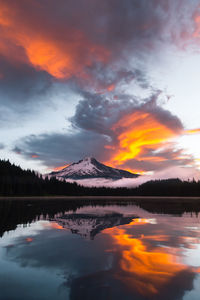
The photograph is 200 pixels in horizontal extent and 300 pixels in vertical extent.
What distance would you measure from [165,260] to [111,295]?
16.0ft

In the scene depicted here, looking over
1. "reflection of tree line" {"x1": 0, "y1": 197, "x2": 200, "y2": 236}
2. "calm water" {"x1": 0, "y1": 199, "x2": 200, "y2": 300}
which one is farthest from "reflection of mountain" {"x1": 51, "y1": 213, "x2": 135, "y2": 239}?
"reflection of tree line" {"x1": 0, "y1": 197, "x2": 200, "y2": 236}

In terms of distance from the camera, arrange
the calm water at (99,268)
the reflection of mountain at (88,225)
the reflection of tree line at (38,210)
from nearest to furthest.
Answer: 1. the calm water at (99,268)
2. the reflection of mountain at (88,225)
3. the reflection of tree line at (38,210)

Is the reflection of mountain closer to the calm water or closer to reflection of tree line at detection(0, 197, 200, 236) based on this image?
the calm water

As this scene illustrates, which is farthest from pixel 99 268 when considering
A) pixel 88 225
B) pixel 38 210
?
pixel 38 210

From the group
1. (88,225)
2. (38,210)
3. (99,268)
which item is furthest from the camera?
(38,210)

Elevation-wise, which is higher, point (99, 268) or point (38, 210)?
point (38, 210)

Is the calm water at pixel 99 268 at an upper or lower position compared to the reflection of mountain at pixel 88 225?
lower

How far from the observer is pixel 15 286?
848 centimetres

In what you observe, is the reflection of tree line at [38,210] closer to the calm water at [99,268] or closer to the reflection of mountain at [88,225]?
the reflection of mountain at [88,225]

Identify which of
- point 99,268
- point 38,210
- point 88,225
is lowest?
point 99,268

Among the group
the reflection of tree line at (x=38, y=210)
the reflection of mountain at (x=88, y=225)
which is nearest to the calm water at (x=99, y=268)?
the reflection of mountain at (x=88, y=225)

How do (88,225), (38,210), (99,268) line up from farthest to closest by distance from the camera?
(38,210)
(88,225)
(99,268)

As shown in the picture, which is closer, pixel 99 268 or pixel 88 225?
pixel 99 268

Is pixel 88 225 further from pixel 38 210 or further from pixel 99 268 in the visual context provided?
pixel 38 210
